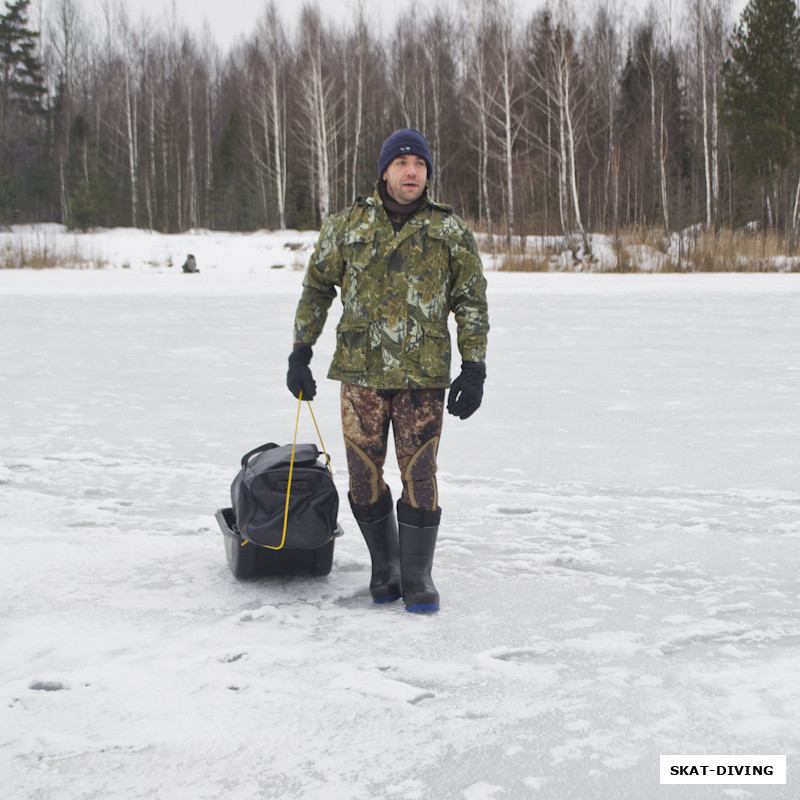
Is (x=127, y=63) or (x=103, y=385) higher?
(x=127, y=63)

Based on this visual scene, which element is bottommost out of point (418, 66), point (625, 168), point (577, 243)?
point (577, 243)

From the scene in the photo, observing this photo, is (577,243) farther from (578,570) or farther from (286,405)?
(578,570)

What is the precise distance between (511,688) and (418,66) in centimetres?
3320

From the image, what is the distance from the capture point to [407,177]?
2.59m

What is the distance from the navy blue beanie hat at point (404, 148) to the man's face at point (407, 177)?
0.01 m

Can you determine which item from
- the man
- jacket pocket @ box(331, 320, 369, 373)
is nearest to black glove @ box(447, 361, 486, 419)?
the man

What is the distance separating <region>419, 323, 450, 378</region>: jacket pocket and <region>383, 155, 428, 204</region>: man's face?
38cm

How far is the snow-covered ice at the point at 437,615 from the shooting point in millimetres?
1815

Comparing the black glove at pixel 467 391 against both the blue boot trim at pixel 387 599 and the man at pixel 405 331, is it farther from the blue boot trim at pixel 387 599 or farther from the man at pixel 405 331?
the blue boot trim at pixel 387 599

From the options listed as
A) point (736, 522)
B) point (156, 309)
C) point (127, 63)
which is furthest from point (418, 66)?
point (736, 522)

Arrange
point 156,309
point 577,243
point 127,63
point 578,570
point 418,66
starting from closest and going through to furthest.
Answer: point 578,570 < point 156,309 < point 577,243 < point 418,66 < point 127,63

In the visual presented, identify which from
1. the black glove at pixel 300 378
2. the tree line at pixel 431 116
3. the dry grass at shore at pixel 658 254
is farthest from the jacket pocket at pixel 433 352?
the tree line at pixel 431 116

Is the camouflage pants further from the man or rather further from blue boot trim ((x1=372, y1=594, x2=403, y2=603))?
blue boot trim ((x1=372, y1=594, x2=403, y2=603))

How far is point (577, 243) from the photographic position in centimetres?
1905
